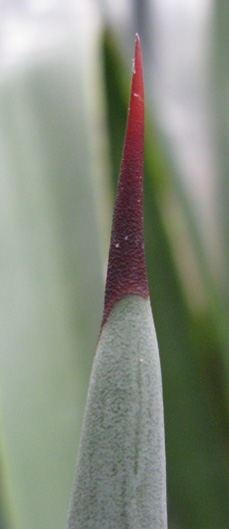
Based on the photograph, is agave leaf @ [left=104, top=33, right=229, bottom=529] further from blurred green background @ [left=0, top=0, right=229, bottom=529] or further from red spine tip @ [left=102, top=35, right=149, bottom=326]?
red spine tip @ [left=102, top=35, right=149, bottom=326]

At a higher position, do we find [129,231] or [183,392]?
[129,231]

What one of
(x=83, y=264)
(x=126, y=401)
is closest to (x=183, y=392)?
(x=83, y=264)

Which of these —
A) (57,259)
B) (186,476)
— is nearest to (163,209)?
(57,259)

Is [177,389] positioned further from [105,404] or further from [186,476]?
[105,404]

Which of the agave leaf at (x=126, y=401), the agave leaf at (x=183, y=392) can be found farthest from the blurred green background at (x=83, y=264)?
the agave leaf at (x=126, y=401)

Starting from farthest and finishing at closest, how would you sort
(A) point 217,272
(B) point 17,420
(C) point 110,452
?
(A) point 217,272, (B) point 17,420, (C) point 110,452

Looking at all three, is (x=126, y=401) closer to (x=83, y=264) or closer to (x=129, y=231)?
(x=129, y=231)

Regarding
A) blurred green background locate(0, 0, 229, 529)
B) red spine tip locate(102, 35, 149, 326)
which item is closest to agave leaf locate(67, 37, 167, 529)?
red spine tip locate(102, 35, 149, 326)

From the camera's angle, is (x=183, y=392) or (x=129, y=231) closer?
(x=129, y=231)
